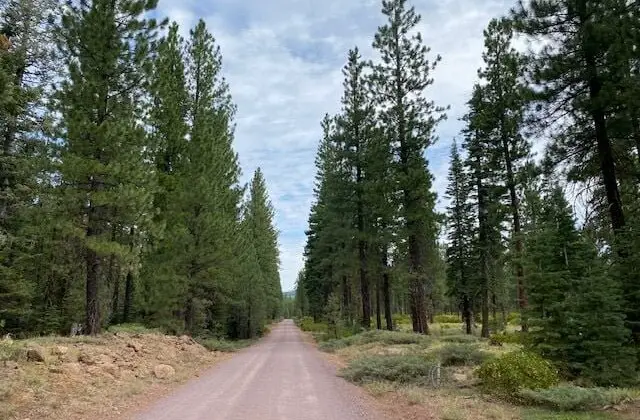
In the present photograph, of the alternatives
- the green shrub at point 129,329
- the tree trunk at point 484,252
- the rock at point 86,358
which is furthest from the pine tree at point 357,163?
the rock at point 86,358

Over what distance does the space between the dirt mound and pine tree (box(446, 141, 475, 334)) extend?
24040 millimetres

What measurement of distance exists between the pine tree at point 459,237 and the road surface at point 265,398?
2162 centimetres

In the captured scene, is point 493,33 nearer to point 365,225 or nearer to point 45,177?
point 365,225

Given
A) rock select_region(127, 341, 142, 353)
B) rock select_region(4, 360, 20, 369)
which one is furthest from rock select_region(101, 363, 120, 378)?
rock select_region(127, 341, 142, 353)

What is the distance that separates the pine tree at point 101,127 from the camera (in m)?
15.2

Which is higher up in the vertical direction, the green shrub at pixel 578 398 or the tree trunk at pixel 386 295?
the tree trunk at pixel 386 295

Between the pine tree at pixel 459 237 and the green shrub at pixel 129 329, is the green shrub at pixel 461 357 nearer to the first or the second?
the green shrub at pixel 129 329

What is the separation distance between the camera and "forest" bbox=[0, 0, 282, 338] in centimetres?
1559

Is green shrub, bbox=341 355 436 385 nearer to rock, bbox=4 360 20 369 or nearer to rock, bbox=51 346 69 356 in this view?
rock, bbox=51 346 69 356

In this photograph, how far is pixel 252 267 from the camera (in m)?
37.7

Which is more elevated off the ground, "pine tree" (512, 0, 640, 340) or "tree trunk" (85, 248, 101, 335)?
"pine tree" (512, 0, 640, 340)

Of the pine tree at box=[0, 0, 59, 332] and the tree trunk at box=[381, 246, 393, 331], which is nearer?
the pine tree at box=[0, 0, 59, 332]

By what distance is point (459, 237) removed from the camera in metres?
38.1

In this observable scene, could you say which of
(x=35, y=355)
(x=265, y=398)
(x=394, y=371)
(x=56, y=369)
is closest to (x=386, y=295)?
(x=394, y=371)
